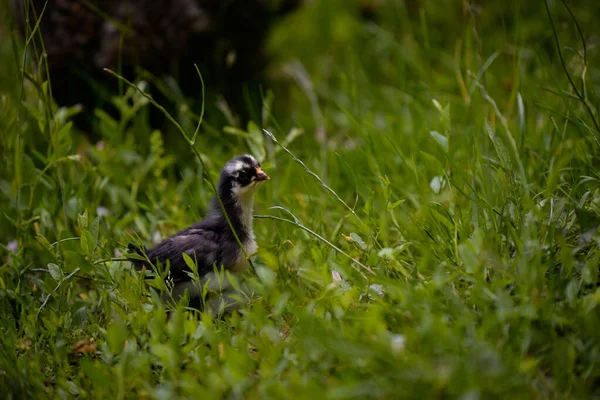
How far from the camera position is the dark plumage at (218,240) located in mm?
3035

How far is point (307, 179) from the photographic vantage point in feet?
13.4

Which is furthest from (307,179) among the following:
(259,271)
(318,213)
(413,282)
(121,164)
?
(259,271)

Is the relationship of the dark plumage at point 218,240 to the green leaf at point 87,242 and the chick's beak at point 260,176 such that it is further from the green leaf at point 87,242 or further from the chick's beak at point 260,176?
the green leaf at point 87,242

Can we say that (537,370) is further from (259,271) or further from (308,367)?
(259,271)

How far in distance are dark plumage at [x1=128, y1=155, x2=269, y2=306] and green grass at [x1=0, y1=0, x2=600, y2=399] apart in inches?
6.1

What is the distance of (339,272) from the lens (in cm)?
252

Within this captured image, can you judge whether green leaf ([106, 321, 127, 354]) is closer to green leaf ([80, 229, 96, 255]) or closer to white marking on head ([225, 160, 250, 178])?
green leaf ([80, 229, 96, 255])

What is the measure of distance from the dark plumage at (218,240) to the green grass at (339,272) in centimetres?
15

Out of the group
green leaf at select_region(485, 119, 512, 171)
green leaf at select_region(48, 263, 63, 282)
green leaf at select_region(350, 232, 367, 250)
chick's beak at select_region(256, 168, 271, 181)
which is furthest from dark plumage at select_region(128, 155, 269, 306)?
green leaf at select_region(485, 119, 512, 171)

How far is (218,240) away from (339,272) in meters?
0.91

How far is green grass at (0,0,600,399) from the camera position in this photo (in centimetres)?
205

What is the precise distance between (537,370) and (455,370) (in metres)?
0.47

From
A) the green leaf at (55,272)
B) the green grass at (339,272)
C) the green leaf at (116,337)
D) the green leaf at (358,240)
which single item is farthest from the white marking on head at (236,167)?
the green leaf at (116,337)

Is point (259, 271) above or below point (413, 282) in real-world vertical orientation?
above
